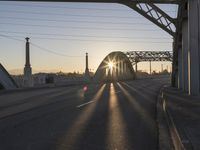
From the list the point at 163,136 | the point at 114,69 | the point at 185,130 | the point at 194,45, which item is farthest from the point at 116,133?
the point at 114,69

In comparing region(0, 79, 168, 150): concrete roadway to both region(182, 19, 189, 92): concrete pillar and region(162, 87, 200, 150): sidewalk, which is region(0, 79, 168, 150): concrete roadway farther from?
region(182, 19, 189, 92): concrete pillar

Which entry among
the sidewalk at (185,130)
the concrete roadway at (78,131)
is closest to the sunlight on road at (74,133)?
the concrete roadway at (78,131)

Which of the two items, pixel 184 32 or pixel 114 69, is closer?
pixel 184 32

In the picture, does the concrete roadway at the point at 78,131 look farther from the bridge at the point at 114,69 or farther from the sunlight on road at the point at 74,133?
the bridge at the point at 114,69

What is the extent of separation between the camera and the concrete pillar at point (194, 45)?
2514cm

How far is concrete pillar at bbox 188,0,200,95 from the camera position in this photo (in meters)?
25.1

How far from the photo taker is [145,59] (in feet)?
510

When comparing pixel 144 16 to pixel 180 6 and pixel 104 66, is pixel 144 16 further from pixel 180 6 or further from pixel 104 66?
pixel 104 66

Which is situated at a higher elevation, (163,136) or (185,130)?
(185,130)

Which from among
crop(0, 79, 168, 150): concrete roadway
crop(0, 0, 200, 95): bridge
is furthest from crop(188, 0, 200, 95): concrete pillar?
crop(0, 79, 168, 150): concrete roadway

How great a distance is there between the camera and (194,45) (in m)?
25.5

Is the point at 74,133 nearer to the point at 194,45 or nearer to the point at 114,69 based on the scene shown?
the point at 194,45

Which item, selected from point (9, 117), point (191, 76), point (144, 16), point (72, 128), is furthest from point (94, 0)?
point (72, 128)

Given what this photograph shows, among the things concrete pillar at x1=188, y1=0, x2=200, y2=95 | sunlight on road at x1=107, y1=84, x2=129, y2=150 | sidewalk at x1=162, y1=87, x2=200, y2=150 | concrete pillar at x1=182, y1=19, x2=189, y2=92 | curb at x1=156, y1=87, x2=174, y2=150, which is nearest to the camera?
sidewalk at x1=162, y1=87, x2=200, y2=150
